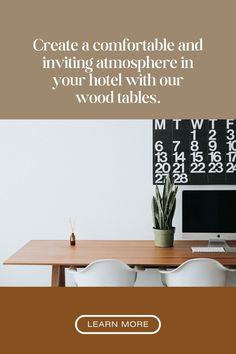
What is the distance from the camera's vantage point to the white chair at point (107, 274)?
2.76m

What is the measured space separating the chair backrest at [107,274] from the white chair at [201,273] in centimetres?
24

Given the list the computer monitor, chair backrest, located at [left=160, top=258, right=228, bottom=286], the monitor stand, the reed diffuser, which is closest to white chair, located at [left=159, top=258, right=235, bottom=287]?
chair backrest, located at [left=160, top=258, right=228, bottom=286]

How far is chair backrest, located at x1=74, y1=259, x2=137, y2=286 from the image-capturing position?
276cm

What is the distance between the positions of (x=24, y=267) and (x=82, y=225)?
1.78ft

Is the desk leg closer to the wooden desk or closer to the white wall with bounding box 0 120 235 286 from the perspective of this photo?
the wooden desk

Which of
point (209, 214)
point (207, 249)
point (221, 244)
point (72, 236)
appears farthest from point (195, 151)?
point (72, 236)

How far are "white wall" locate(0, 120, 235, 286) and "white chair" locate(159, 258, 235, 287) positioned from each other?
101cm

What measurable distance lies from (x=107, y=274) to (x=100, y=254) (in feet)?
1.23

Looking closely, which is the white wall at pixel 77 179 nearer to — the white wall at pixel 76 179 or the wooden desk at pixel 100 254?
the white wall at pixel 76 179

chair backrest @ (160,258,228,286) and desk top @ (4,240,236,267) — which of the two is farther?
desk top @ (4,240,236,267)
